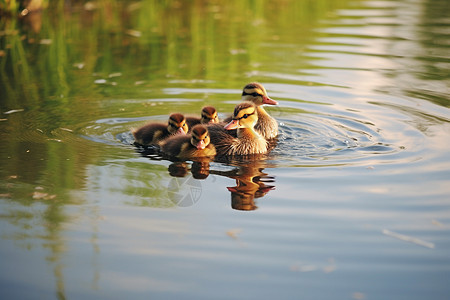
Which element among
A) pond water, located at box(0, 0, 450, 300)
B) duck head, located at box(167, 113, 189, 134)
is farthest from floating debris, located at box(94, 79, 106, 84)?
duck head, located at box(167, 113, 189, 134)

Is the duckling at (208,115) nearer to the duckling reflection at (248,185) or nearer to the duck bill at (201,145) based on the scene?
the duck bill at (201,145)

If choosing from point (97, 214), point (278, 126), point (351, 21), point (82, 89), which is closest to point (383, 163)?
point (278, 126)

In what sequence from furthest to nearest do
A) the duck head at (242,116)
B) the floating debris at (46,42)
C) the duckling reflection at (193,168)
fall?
the floating debris at (46,42) < the duck head at (242,116) < the duckling reflection at (193,168)

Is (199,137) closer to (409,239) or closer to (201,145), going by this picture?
(201,145)

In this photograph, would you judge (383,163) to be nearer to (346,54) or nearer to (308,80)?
(308,80)

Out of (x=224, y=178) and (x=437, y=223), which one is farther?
(x=224, y=178)

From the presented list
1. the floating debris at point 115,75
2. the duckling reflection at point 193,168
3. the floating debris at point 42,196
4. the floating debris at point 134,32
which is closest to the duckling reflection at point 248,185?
the duckling reflection at point 193,168

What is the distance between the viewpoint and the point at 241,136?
6168 mm

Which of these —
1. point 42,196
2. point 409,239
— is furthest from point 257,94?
point 409,239

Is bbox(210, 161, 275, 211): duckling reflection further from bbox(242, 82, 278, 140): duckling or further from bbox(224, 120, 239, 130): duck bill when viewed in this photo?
bbox(242, 82, 278, 140): duckling

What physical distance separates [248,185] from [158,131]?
1.52m

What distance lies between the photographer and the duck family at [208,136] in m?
5.75

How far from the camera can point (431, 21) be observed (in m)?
14.1

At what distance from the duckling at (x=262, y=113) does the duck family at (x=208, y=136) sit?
0.07 metres
